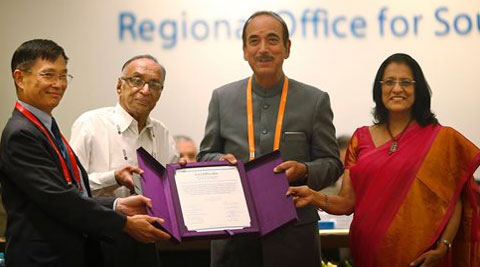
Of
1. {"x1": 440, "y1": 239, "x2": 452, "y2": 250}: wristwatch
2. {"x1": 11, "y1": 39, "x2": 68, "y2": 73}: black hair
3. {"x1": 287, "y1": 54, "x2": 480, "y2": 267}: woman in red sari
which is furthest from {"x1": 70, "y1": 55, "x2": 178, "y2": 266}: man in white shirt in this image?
{"x1": 440, "y1": 239, "x2": 452, "y2": 250}: wristwatch

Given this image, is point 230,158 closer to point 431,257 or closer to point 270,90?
point 270,90

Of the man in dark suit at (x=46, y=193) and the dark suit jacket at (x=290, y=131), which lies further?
A: the dark suit jacket at (x=290, y=131)

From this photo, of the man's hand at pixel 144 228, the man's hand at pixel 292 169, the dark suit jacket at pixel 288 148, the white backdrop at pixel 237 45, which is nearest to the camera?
the man's hand at pixel 144 228

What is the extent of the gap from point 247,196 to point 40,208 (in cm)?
81

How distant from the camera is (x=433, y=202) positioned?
2.80 m

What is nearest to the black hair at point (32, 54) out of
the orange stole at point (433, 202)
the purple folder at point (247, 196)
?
the purple folder at point (247, 196)

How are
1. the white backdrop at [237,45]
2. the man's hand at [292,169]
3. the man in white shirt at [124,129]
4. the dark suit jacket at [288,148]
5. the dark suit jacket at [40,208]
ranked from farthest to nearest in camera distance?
the white backdrop at [237,45] < the man in white shirt at [124,129] < the dark suit jacket at [288,148] < the man's hand at [292,169] < the dark suit jacket at [40,208]

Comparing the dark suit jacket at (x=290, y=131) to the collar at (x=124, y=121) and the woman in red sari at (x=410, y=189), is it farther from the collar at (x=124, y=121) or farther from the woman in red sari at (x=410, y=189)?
the collar at (x=124, y=121)

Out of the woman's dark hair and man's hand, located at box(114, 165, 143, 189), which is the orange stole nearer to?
the woman's dark hair

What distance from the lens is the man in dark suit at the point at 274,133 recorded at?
8.93 feet

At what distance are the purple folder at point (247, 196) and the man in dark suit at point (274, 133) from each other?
11 cm

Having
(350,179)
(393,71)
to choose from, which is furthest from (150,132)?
(393,71)

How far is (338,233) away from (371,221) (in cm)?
85

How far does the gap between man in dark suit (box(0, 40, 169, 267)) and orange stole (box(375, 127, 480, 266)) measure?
1.05 m
